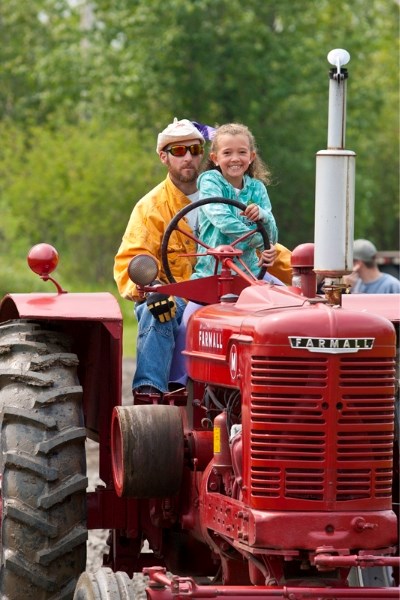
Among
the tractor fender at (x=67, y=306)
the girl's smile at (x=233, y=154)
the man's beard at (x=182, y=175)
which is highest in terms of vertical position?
the girl's smile at (x=233, y=154)

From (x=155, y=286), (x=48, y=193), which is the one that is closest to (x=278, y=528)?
(x=155, y=286)

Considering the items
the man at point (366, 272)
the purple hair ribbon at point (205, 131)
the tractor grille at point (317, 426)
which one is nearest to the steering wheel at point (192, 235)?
the purple hair ribbon at point (205, 131)

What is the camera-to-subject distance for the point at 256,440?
5.51 meters

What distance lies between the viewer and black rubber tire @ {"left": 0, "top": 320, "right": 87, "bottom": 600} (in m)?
6.21

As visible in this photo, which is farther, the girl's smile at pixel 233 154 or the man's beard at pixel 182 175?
the man's beard at pixel 182 175

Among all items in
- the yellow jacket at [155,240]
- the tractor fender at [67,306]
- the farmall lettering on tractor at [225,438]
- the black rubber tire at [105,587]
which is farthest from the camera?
the yellow jacket at [155,240]

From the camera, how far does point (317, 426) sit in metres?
5.43

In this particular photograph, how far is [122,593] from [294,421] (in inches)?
34.5

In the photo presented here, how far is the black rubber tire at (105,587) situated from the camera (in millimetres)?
5543

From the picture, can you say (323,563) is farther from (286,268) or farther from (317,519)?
(286,268)

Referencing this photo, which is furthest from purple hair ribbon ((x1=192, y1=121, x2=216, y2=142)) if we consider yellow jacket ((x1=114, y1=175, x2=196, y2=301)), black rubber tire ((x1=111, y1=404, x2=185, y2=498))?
black rubber tire ((x1=111, y1=404, x2=185, y2=498))

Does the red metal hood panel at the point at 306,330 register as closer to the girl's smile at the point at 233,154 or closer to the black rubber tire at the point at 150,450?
the black rubber tire at the point at 150,450

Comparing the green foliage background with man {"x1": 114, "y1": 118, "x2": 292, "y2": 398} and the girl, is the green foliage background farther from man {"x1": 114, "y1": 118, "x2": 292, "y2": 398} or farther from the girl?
the girl

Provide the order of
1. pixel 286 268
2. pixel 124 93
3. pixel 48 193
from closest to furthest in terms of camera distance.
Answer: pixel 286 268, pixel 48 193, pixel 124 93
